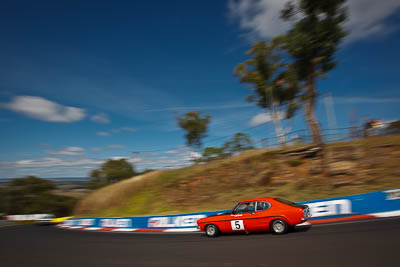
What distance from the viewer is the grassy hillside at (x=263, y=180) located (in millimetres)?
14695

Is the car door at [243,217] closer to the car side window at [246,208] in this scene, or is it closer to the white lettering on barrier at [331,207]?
the car side window at [246,208]

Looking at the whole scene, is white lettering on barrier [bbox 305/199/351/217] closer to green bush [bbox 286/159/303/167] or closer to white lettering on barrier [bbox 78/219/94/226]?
green bush [bbox 286/159/303/167]

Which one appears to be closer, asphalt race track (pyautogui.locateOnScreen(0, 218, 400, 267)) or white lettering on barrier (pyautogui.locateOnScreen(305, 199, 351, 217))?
asphalt race track (pyautogui.locateOnScreen(0, 218, 400, 267))

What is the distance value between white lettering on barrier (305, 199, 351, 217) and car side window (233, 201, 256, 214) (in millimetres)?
3086

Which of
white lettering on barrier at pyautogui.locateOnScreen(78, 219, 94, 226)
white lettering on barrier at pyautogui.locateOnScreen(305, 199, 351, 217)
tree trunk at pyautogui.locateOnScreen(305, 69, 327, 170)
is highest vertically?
tree trunk at pyautogui.locateOnScreen(305, 69, 327, 170)

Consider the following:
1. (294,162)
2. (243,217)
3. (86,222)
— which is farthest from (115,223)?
(294,162)

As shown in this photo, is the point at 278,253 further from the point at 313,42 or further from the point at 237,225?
the point at 313,42

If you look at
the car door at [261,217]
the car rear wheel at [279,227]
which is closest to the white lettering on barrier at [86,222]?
the car door at [261,217]

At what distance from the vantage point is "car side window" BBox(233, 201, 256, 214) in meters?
9.22

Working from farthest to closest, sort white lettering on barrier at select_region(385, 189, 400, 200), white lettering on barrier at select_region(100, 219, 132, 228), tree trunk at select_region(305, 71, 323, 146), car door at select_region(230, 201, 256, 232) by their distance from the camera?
tree trunk at select_region(305, 71, 323, 146), white lettering on barrier at select_region(100, 219, 132, 228), car door at select_region(230, 201, 256, 232), white lettering on barrier at select_region(385, 189, 400, 200)

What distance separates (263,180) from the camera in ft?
62.5

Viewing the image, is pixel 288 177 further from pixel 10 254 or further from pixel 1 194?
pixel 1 194

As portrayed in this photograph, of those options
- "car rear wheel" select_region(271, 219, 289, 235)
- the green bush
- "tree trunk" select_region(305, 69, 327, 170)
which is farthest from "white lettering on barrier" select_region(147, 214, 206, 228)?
"tree trunk" select_region(305, 69, 327, 170)

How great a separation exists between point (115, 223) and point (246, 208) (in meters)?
11.7
